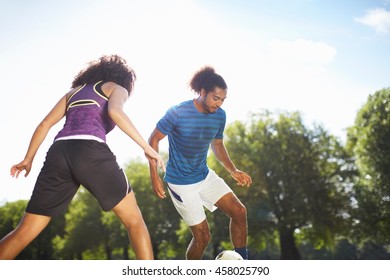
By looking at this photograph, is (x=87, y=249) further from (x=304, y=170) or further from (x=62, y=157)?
(x=62, y=157)

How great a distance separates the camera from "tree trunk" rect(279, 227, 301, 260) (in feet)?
86.6

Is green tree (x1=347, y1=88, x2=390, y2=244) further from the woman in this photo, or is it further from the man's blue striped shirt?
the woman

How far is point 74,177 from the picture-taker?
12.0 ft

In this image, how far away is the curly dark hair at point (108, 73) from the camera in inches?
169

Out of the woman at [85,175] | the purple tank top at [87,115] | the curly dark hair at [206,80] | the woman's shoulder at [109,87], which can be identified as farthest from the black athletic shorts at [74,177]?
the curly dark hair at [206,80]

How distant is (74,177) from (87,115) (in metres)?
0.60

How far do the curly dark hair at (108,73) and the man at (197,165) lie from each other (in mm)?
1269

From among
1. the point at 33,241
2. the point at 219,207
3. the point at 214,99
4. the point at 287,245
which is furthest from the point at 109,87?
the point at 33,241

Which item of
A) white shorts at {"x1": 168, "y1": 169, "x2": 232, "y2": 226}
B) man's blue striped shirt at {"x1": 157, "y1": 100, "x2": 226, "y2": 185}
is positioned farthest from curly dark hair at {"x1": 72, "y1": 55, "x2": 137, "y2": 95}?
white shorts at {"x1": 168, "y1": 169, "x2": 232, "y2": 226}

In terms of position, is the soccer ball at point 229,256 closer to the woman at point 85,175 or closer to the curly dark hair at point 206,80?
the woman at point 85,175

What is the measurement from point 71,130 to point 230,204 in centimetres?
250

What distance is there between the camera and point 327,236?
83.9 feet
